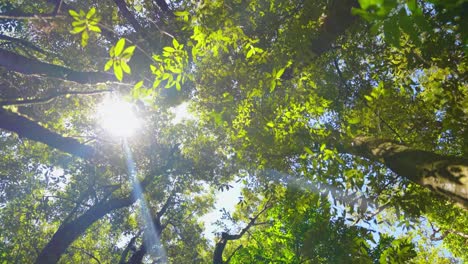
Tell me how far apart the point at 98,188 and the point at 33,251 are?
8.88 meters

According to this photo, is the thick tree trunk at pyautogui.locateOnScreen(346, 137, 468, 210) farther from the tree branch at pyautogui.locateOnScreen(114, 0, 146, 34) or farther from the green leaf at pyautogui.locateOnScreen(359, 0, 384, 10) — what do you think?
the tree branch at pyautogui.locateOnScreen(114, 0, 146, 34)

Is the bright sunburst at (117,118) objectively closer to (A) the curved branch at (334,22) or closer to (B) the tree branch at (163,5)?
(B) the tree branch at (163,5)

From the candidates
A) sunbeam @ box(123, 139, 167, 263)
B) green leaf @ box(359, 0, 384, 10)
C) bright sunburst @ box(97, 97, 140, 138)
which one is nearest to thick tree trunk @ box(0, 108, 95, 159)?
bright sunburst @ box(97, 97, 140, 138)

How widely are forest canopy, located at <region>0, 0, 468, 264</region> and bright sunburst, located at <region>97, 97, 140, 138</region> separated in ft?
0.29

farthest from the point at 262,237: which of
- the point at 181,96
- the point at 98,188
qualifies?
the point at 181,96

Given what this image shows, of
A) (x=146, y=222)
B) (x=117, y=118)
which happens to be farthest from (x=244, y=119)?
(x=146, y=222)

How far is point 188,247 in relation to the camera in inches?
989

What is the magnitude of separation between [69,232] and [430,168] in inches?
581

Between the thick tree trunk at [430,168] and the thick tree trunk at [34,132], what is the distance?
329 inches

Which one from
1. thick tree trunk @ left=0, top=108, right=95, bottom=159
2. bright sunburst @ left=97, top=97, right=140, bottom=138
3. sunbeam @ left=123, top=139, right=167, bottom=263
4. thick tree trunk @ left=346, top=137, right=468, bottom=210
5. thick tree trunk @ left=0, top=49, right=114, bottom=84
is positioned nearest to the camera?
thick tree trunk @ left=346, top=137, right=468, bottom=210

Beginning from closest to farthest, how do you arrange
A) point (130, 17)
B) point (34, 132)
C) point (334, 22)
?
point (334, 22) < point (34, 132) < point (130, 17)

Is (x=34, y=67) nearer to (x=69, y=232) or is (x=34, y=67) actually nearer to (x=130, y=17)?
(x=130, y=17)

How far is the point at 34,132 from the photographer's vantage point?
8766mm

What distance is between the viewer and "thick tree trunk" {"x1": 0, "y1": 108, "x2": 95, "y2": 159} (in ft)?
26.9
